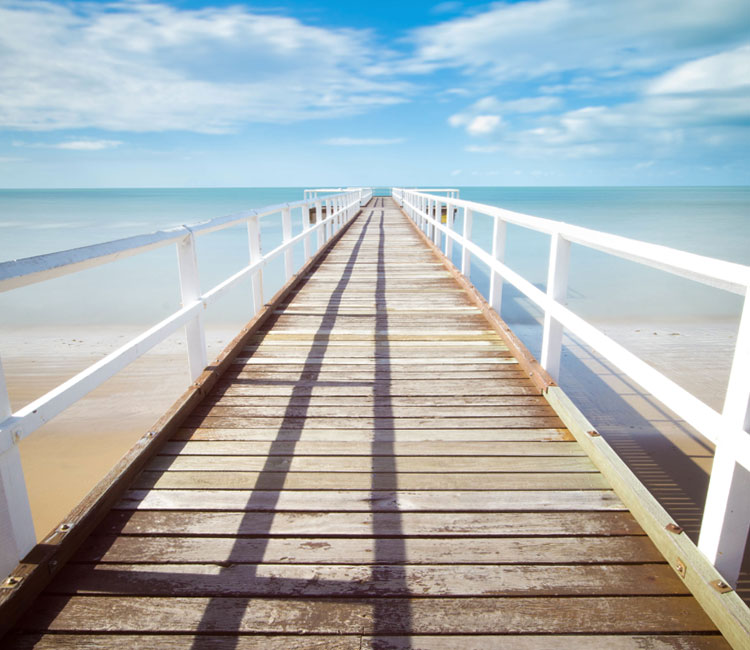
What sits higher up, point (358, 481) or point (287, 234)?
point (287, 234)

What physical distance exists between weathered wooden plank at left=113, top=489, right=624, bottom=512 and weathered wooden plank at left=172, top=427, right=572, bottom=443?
43 centimetres

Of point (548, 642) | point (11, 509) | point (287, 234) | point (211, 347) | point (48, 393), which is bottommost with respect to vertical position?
point (211, 347)

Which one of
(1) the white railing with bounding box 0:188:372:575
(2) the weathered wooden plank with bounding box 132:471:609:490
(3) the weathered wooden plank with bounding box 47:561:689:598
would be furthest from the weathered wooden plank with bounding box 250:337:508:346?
(3) the weathered wooden plank with bounding box 47:561:689:598

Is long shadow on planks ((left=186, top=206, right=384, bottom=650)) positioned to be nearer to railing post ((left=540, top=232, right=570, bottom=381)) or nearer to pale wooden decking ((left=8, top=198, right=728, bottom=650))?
pale wooden decking ((left=8, top=198, right=728, bottom=650))

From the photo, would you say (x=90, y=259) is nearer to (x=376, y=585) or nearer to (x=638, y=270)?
(x=376, y=585)

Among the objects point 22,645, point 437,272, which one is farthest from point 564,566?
point 437,272

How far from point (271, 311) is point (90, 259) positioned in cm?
283

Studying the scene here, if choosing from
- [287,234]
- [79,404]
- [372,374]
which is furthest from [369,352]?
[79,404]

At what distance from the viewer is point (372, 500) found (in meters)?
1.96

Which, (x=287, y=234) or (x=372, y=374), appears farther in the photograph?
(x=287, y=234)

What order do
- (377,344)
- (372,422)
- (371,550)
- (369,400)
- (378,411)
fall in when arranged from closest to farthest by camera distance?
(371,550) < (372,422) < (378,411) < (369,400) < (377,344)

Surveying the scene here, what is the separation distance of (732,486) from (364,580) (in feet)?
3.74

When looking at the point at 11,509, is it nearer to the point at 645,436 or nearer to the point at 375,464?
the point at 375,464

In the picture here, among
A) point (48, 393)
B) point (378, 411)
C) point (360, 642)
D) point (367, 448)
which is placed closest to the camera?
point (360, 642)
